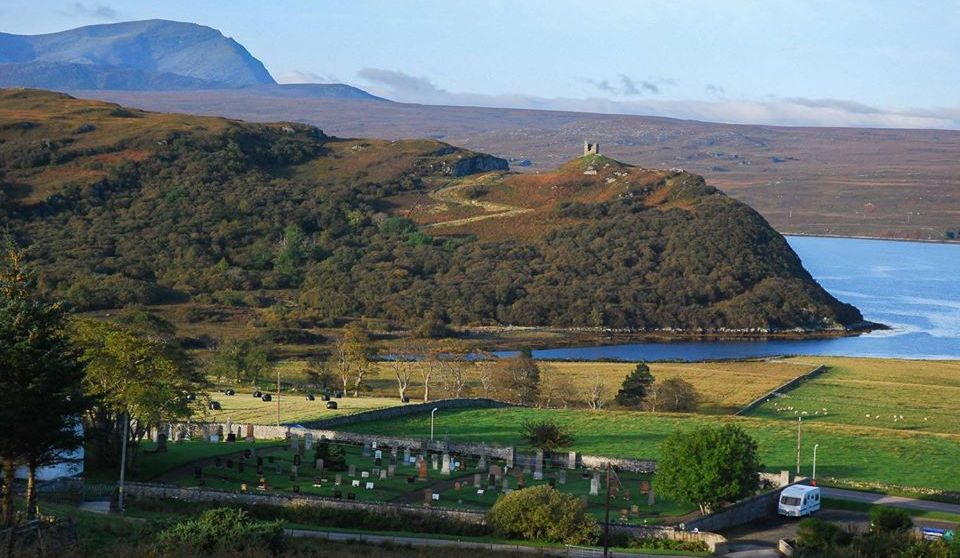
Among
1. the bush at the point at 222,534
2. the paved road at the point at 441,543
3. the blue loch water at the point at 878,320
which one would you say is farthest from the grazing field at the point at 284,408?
the blue loch water at the point at 878,320

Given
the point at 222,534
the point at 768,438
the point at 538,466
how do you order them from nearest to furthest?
the point at 222,534 < the point at 538,466 < the point at 768,438

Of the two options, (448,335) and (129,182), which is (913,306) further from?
(129,182)

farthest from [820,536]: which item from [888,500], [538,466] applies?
[538,466]

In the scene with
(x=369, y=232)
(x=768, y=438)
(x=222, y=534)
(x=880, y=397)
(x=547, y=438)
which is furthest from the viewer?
(x=369, y=232)

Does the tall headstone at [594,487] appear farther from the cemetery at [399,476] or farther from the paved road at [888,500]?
the paved road at [888,500]

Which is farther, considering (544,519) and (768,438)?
(768,438)

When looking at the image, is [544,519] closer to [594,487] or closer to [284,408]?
[594,487]

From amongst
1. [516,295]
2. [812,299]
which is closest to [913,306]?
[812,299]
